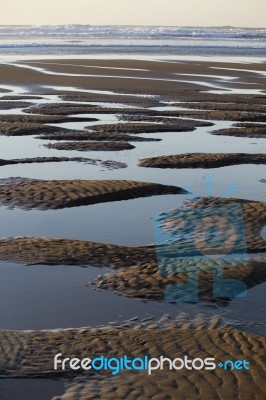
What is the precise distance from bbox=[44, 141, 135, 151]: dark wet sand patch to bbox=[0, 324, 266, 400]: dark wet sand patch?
6.08 meters

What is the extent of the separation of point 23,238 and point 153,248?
87 centimetres

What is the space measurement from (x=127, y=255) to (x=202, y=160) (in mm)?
4054

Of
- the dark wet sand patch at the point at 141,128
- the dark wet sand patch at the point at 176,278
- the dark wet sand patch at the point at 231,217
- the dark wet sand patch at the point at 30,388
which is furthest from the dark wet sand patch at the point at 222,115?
the dark wet sand patch at the point at 30,388

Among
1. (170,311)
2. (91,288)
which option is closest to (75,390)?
(170,311)

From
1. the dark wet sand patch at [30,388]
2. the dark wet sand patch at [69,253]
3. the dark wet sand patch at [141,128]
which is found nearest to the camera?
the dark wet sand patch at [30,388]

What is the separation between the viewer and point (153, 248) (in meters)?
5.05

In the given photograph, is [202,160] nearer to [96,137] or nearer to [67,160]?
[67,160]

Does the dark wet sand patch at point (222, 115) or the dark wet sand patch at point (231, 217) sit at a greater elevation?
the dark wet sand patch at point (231, 217)

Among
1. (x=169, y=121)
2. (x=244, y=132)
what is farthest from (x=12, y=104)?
(x=244, y=132)

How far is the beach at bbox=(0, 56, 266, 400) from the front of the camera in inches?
126

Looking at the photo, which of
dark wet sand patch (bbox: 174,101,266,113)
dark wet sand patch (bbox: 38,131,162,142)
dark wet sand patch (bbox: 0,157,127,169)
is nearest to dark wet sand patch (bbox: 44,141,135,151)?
dark wet sand patch (bbox: 38,131,162,142)

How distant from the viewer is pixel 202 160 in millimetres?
8766

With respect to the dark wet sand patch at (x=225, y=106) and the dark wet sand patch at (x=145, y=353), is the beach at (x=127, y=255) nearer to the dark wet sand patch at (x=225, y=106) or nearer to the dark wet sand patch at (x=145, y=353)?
the dark wet sand patch at (x=145, y=353)

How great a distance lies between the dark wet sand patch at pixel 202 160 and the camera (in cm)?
855
